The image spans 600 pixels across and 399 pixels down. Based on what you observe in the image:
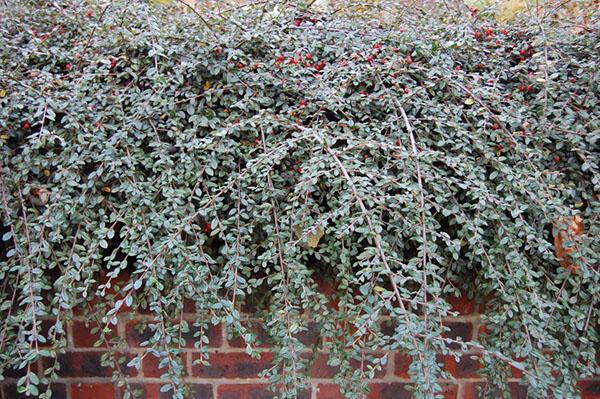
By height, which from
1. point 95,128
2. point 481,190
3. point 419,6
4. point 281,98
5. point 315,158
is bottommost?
point 481,190

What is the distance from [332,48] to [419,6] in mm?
657

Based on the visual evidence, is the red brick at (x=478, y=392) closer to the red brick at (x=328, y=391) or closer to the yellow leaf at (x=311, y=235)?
the red brick at (x=328, y=391)

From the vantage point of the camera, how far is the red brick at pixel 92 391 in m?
1.54

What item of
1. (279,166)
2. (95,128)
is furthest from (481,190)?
(95,128)

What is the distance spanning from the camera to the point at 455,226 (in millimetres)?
1437

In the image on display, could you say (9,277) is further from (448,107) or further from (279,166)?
(448,107)

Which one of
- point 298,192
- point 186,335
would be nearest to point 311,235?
point 298,192

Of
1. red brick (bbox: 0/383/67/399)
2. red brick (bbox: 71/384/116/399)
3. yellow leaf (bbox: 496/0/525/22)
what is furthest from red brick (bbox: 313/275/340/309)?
yellow leaf (bbox: 496/0/525/22)

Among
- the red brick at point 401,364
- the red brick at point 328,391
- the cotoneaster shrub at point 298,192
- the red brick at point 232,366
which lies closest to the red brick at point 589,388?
the cotoneaster shrub at point 298,192

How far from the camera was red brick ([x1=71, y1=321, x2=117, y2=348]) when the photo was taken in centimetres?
149

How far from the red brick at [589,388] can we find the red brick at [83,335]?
1.46 m

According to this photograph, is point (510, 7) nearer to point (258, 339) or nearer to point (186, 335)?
point (258, 339)

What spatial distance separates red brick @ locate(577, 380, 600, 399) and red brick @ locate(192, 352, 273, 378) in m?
0.97

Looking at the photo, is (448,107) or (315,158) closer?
(315,158)
